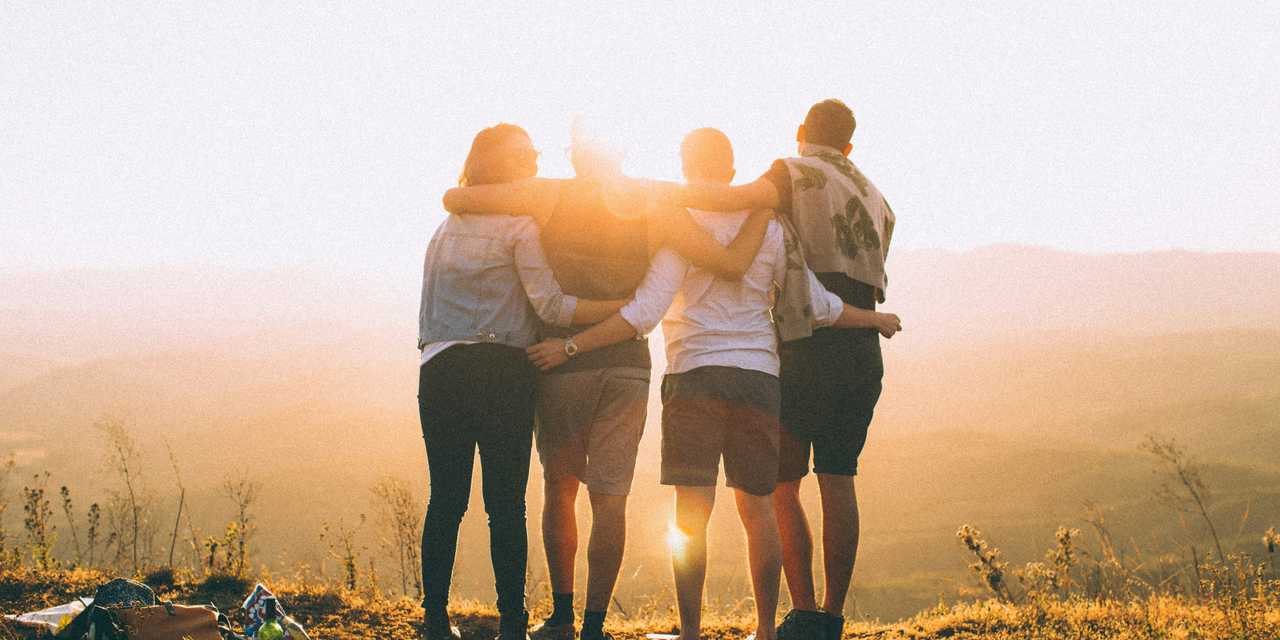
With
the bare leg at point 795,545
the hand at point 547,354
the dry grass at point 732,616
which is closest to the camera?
the hand at point 547,354

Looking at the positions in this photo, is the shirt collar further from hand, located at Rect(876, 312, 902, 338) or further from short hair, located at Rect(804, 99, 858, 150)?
hand, located at Rect(876, 312, 902, 338)

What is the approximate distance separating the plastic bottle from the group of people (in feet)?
1.89

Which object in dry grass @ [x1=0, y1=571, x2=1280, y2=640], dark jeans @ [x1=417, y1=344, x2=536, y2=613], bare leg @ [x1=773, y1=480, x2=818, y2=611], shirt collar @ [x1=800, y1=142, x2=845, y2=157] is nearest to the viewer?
dark jeans @ [x1=417, y1=344, x2=536, y2=613]

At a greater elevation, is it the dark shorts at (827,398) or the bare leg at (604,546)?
the dark shorts at (827,398)

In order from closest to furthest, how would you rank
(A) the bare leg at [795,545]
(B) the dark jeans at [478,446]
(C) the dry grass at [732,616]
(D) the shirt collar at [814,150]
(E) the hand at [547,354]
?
(B) the dark jeans at [478,446], (E) the hand at [547,354], (A) the bare leg at [795,545], (D) the shirt collar at [814,150], (C) the dry grass at [732,616]

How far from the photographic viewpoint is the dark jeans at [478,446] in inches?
138

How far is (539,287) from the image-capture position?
11.8ft

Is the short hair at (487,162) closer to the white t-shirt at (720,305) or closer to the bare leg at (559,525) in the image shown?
the white t-shirt at (720,305)

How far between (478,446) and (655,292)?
0.95 m

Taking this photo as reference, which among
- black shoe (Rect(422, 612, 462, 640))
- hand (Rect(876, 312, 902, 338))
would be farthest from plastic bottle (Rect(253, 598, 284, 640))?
hand (Rect(876, 312, 902, 338))

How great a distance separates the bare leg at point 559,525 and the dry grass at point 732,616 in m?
0.78

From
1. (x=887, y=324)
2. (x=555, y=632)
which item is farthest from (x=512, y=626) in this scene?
(x=887, y=324)

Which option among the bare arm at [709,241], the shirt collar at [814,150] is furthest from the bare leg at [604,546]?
the shirt collar at [814,150]

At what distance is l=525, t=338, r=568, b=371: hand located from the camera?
3613 millimetres
